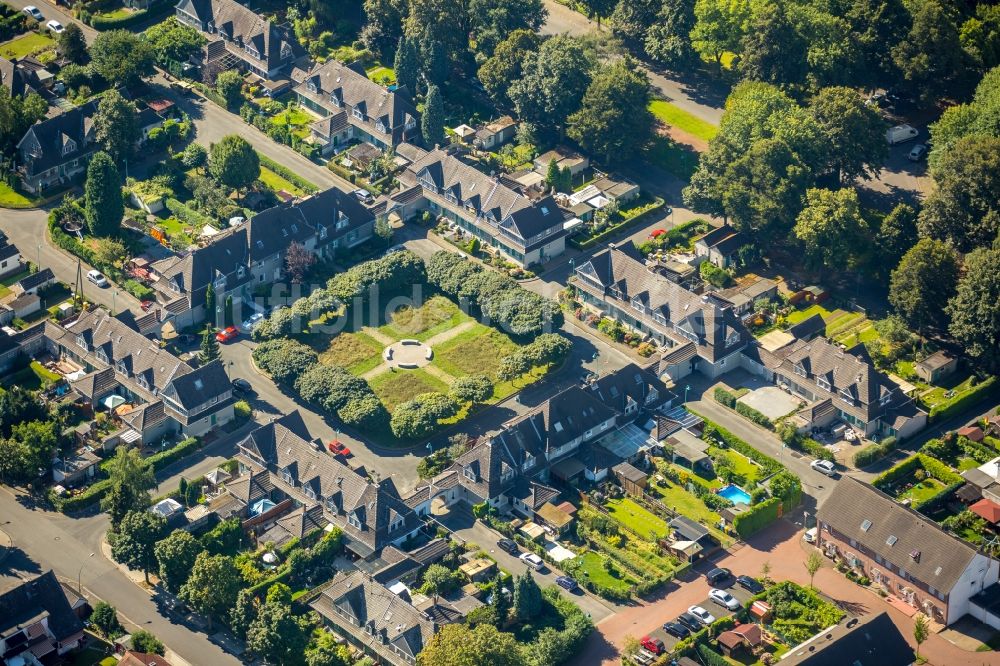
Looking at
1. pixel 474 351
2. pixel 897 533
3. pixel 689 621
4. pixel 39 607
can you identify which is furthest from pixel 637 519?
pixel 39 607

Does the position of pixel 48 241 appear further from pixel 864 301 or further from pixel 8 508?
pixel 864 301

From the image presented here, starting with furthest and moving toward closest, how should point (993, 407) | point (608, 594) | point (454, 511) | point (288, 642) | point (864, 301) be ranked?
point (864, 301)
point (993, 407)
point (454, 511)
point (608, 594)
point (288, 642)

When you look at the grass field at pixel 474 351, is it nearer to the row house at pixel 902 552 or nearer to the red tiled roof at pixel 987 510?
the row house at pixel 902 552

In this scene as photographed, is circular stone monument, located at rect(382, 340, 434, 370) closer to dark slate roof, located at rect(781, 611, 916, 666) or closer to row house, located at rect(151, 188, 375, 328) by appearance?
row house, located at rect(151, 188, 375, 328)

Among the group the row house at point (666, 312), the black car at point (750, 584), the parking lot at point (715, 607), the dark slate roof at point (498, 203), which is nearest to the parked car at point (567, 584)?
the parking lot at point (715, 607)

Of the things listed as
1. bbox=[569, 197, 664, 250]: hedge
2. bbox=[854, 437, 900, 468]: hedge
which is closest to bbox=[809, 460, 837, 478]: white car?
bbox=[854, 437, 900, 468]: hedge

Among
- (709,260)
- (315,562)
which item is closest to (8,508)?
(315,562)
